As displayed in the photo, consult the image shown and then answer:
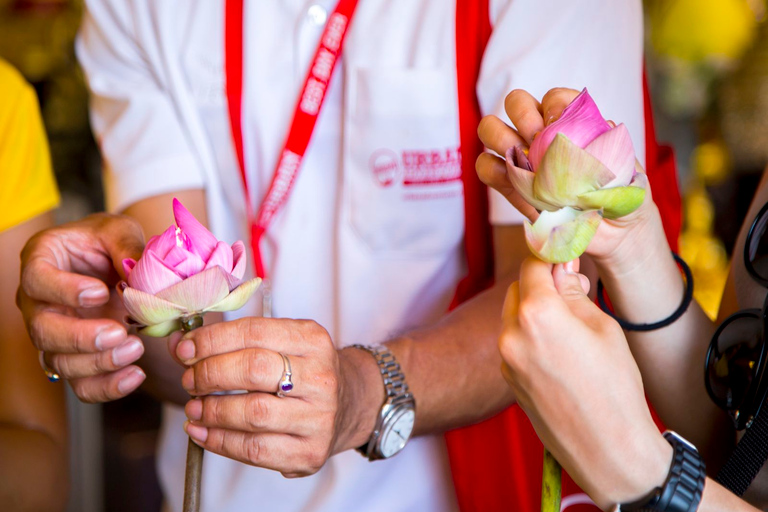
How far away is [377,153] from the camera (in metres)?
0.88

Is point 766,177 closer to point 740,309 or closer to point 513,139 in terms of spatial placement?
point 740,309

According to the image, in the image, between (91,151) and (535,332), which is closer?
(535,332)

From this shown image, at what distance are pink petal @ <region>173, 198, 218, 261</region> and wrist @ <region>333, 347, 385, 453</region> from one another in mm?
190

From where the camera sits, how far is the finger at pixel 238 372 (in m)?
0.55

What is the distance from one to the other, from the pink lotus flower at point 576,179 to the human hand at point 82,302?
14.5 inches

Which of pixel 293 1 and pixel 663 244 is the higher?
pixel 293 1

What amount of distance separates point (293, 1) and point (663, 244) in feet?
1.87

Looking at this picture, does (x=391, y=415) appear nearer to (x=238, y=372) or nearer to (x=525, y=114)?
(x=238, y=372)

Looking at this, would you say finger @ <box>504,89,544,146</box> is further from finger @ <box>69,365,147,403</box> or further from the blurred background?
the blurred background

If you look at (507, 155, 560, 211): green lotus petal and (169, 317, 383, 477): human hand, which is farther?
(169, 317, 383, 477): human hand

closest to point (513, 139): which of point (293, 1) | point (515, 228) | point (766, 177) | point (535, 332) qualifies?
point (535, 332)

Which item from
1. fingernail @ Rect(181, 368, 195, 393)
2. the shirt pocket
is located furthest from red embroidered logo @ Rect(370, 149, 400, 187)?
fingernail @ Rect(181, 368, 195, 393)

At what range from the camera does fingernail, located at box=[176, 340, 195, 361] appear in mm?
543

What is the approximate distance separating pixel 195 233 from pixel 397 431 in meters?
0.31
